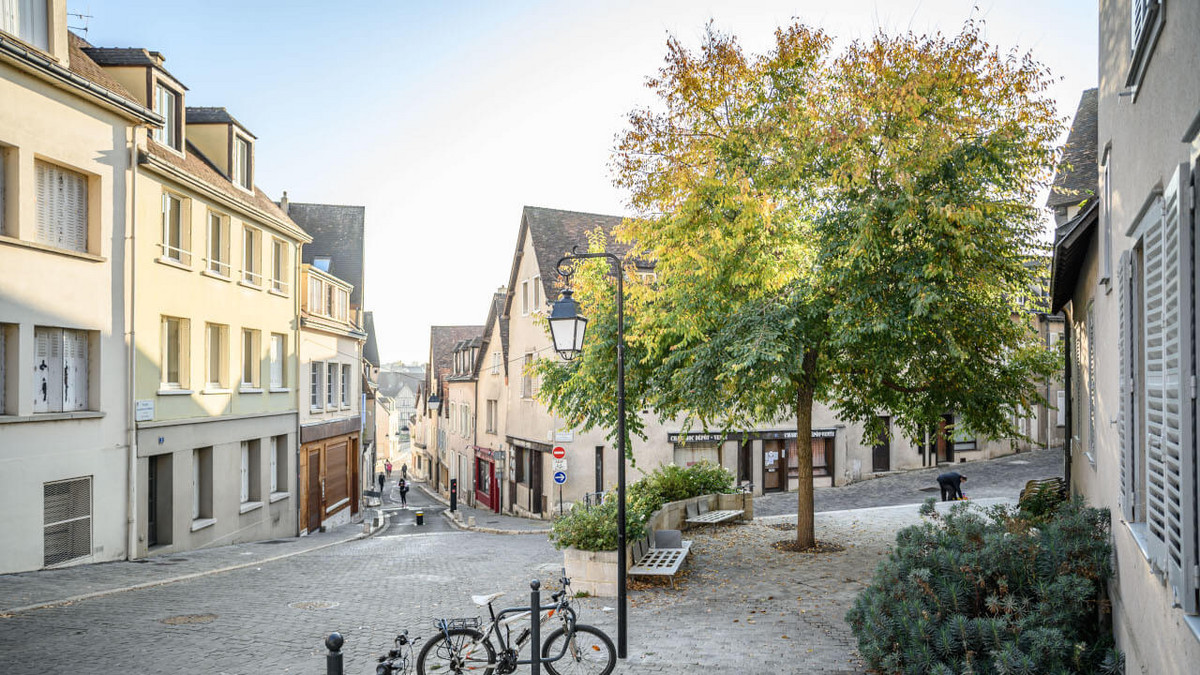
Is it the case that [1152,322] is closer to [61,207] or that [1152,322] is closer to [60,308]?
[60,308]

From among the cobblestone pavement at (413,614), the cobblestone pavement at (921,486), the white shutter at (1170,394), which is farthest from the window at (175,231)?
the white shutter at (1170,394)

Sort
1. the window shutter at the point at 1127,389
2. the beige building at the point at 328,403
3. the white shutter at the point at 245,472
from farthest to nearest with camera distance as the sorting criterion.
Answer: the beige building at the point at 328,403 → the white shutter at the point at 245,472 → the window shutter at the point at 1127,389

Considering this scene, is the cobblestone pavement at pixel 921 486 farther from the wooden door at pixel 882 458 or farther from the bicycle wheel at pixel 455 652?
the bicycle wheel at pixel 455 652

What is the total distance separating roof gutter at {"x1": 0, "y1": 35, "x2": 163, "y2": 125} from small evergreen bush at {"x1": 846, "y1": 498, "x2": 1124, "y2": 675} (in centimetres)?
1588

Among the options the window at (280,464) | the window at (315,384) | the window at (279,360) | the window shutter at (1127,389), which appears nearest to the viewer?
the window shutter at (1127,389)

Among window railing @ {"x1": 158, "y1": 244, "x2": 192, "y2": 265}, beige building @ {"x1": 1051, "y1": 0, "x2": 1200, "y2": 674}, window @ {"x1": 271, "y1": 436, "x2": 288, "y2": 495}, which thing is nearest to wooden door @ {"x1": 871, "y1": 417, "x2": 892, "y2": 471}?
window @ {"x1": 271, "y1": 436, "x2": 288, "y2": 495}

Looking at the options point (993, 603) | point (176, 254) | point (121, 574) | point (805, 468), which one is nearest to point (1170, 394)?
point (993, 603)

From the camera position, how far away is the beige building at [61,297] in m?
14.6

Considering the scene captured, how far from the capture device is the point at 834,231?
42.2ft

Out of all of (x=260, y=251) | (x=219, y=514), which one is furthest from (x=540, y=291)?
(x=219, y=514)

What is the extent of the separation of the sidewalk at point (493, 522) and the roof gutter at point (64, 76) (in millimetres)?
15382

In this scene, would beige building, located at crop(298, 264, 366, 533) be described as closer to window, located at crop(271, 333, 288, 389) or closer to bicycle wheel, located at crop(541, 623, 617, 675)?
window, located at crop(271, 333, 288, 389)

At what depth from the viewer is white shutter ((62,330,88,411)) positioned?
1594 centimetres

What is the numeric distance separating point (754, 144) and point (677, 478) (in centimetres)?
788
